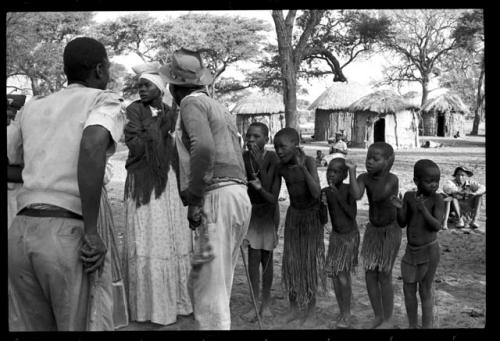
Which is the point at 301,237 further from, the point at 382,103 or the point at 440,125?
the point at 440,125

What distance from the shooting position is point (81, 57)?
8.77ft

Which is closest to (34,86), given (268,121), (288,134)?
(288,134)

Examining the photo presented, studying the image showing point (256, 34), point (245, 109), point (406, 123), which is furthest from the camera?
point (406, 123)

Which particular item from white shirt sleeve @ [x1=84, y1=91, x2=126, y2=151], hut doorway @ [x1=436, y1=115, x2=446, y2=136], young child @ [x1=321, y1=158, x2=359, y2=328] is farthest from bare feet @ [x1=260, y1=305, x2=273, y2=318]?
hut doorway @ [x1=436, y1=115, x2=446, y2=136]

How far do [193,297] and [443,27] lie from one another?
21.7 ft

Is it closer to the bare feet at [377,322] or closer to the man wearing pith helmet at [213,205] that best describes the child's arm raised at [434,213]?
the bare feet at [377,322]

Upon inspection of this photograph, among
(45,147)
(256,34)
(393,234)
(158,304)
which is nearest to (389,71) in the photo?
(256,34)

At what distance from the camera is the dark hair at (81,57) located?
2.67 meters

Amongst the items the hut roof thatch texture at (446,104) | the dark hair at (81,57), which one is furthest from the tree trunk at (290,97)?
the hut roof thatch texture at (446,104)

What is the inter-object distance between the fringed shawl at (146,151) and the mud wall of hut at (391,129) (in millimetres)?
9027

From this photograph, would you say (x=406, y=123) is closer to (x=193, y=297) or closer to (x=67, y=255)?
(x=193, y=297)

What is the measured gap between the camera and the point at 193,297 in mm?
3326

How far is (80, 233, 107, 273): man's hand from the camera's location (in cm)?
245
